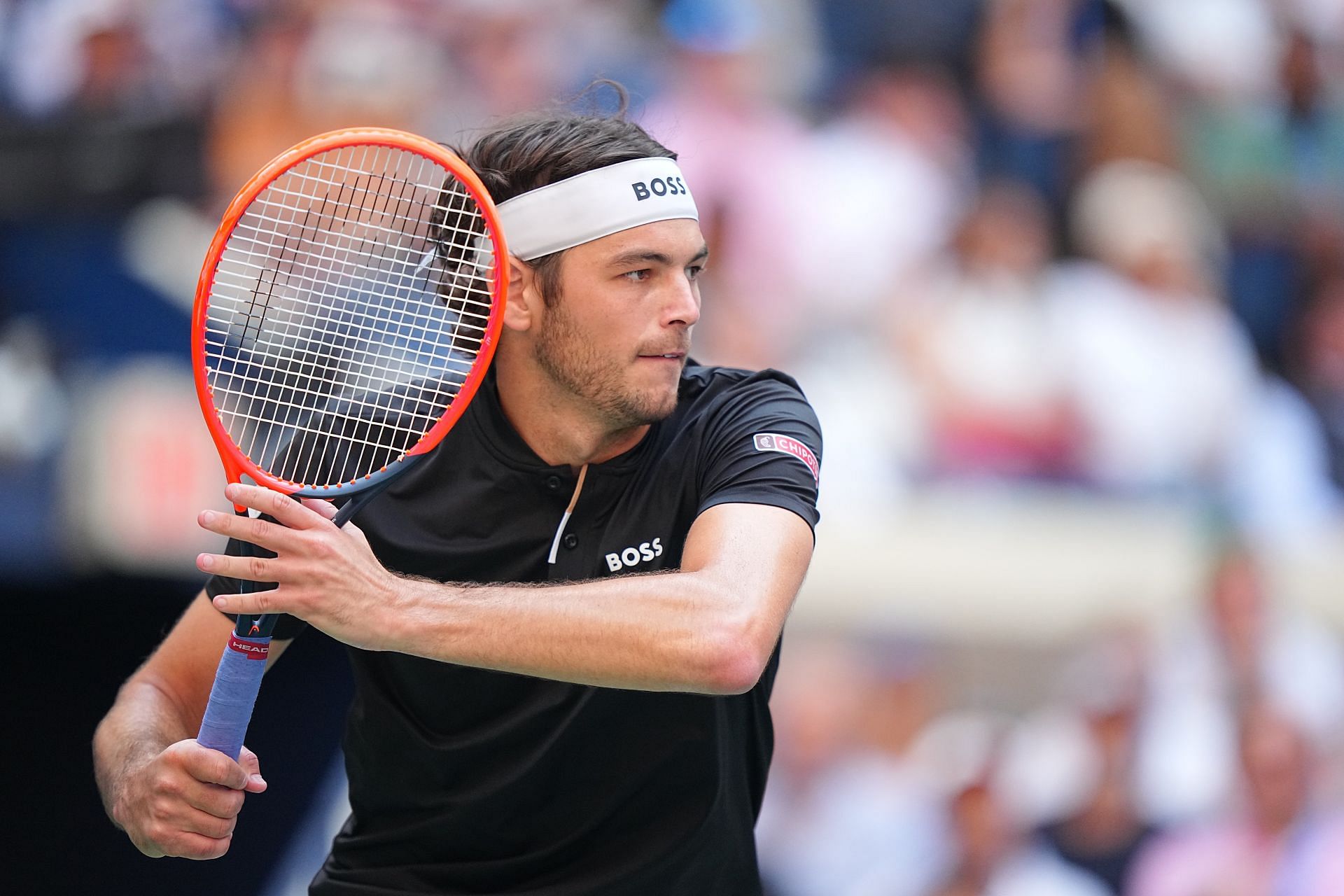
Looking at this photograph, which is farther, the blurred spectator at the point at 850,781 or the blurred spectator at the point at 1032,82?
the blurred spectator at the point at 1032,82

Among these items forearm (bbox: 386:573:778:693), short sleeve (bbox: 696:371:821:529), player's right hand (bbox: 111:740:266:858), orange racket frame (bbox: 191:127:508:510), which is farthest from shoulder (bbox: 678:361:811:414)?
player's right hand (bbox: 111:740:266:858)

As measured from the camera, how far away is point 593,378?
10.1 feet

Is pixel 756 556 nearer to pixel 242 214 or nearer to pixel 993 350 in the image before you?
pixel 242 214

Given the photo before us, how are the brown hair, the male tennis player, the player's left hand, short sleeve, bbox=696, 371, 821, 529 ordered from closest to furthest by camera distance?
the player's left hand < short sleeve, bbox=696, 371, 821, 529 < the male tennis player < the brown hair

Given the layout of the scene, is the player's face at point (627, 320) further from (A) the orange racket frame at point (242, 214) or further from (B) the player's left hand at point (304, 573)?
(B) the player's left hand at point (304, 573)

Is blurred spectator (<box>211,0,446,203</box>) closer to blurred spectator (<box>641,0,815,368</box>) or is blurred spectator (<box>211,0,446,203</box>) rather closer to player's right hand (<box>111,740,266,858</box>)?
blurred spectator (<box>641,0,815,368</box>)

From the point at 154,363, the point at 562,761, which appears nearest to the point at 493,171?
the point at 562,761

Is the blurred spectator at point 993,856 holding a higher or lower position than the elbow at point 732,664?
lower

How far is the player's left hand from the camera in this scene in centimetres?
243

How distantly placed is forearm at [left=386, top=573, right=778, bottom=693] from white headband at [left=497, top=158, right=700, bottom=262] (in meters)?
0.92

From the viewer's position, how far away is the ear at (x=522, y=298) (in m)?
3.23

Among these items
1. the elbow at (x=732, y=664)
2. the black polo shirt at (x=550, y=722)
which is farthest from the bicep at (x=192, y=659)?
the elbow at (x=732, y=664)

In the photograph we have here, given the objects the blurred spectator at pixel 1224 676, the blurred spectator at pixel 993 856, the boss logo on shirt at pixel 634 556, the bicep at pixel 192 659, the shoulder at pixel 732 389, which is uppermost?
the shoulder at pixel 732 389

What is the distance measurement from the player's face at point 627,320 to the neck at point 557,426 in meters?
0.03
